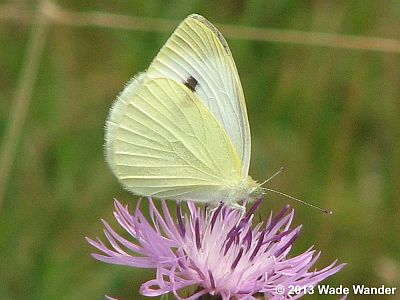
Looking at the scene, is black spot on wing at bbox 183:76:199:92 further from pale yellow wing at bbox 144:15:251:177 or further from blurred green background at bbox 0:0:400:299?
blurred green background at bbox 0:0:400:299

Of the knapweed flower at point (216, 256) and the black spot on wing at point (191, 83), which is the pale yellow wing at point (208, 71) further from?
the knapweed flower at point (216, 256)

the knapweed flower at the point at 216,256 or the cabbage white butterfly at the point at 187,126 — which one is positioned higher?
the cabbage white butterfly at the point at 187,126

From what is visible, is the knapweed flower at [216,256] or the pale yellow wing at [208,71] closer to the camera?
the knapweed flower at [216,256]

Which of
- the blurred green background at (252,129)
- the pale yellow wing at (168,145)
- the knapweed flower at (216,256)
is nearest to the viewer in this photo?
the knapweed flower at (216,256)

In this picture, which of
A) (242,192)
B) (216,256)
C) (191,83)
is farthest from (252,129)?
(216,256)

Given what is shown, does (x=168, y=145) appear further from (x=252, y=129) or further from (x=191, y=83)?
(x=252, y=129)

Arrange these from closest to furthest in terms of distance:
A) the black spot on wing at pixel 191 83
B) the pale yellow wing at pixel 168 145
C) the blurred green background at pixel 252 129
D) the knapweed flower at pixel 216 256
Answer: the knapweed flower at pixel 216 256 → the pale yellow wing at pixel 168 145 → the black spot on wing at pixel 191 83 → the blurred green background at pixel 252 129

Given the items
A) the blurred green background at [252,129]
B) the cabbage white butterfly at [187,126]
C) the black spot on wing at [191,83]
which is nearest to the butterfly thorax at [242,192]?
the cabbage white butterfly at [187,126]

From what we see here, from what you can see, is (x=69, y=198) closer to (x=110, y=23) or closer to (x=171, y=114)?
(x=110, y=23)

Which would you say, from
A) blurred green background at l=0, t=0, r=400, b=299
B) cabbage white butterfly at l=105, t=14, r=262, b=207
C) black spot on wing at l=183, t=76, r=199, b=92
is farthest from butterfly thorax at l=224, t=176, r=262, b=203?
blurred green background at l=0, t=0, r=400, b=299
